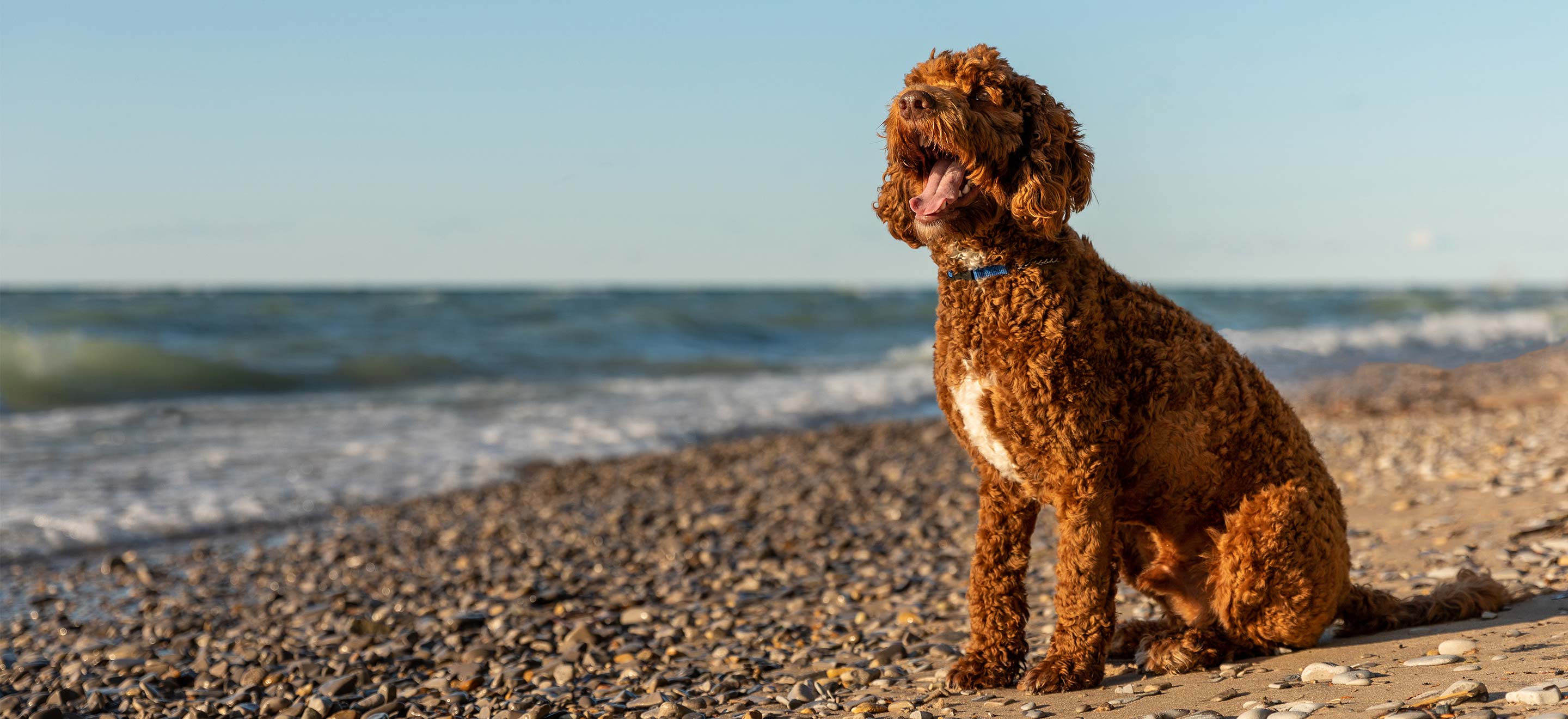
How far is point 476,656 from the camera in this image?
505 centimetres

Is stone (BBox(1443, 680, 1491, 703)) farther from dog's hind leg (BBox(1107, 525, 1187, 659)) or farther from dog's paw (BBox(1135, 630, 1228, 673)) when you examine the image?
dog's hind leg (BBox(1107, 525, 1187, 659))

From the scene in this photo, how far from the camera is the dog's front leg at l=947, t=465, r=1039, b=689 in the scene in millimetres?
3738

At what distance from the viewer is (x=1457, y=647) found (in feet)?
11.6

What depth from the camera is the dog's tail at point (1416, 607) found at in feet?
13.2

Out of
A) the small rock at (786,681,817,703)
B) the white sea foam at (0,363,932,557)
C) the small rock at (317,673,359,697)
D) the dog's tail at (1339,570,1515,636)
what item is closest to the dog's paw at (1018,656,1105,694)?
the small rock at (786,681,817,703)

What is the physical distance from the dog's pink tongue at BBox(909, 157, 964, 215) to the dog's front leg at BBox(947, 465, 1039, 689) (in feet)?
3.14

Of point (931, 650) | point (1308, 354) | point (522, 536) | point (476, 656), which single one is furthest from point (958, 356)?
point (1308, 354)

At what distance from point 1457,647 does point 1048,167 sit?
212 centimetres

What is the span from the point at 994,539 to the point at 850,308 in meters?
36.3

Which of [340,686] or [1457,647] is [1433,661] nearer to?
[1457,647]

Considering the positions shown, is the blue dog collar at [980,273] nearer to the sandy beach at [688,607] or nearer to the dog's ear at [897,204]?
the dog's ear at [897,204]

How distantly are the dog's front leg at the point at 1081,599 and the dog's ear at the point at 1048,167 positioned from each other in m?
0.90

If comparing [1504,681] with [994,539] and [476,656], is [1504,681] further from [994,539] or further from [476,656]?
[476,656]

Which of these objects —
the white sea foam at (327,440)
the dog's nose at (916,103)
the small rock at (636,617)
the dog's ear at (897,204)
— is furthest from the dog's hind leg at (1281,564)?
the white sea foam at (327,440)
